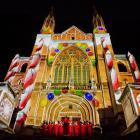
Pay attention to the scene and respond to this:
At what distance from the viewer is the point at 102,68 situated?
1714cm

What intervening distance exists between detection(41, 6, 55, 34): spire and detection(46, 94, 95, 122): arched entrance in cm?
1111

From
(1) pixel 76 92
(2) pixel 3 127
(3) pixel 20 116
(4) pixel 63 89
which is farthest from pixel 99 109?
(2) pixel 3 127

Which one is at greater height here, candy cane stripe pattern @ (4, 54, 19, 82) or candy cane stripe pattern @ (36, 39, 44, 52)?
candy cane stripe pattern @ (36, 39, 44, 52)

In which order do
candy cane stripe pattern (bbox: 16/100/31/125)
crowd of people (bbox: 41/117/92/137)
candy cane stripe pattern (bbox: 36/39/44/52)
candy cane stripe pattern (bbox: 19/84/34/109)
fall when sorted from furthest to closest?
candy cane stripe pattern (bbox: 36/39/44/52), candy cane stripe pattern (bbox: 19/84/34/109), candy cane stripe pattern (bbox: 16/100/31/125), crowd of people (bbox: 41/117/92/137)

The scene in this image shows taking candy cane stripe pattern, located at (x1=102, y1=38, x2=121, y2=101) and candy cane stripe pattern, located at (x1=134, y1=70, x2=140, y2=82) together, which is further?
candy cane stripe pattern, located at (x1=134, y1=70, x2=140, y2=82)

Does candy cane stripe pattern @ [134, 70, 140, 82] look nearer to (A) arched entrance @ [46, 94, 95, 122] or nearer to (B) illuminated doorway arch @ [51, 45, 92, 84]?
(B) illuminated doorway arch @ [51, 45, 92, 84]

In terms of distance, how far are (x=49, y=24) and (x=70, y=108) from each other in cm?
1433

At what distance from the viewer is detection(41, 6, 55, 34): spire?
Answer: 22.5 meters

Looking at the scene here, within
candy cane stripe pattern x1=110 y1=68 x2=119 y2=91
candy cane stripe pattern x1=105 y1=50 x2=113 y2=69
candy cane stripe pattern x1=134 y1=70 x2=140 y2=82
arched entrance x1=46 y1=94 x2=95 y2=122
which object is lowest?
arched entrance x1=46 y1=94 x2=95 y2=122

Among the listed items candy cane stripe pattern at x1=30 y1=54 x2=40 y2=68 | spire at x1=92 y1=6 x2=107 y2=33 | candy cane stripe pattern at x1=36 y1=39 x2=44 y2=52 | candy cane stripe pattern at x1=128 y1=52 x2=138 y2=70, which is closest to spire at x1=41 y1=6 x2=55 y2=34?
candy cane stripe pattern at x1=36 y1=39 x2=44 y2=52

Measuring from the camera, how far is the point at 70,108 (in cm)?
1503

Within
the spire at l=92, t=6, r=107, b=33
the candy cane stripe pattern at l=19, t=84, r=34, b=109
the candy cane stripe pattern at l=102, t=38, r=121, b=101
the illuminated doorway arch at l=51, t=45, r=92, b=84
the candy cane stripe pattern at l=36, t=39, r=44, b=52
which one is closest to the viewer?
the candy cane stripe pattern at l=19, t=84, r=34, b=109

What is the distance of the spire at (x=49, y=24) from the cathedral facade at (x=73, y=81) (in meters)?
0.17

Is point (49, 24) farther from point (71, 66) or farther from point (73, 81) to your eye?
point (73, 81)
